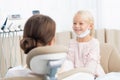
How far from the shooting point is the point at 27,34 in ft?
4.02

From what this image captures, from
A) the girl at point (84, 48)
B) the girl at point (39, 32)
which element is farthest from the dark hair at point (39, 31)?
the girl at point (84, 48)

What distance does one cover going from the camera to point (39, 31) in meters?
1.17

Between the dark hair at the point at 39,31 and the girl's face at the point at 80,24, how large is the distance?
37.0 inches

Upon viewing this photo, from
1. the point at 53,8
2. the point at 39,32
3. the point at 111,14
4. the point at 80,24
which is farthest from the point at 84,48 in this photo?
the point at 111,14

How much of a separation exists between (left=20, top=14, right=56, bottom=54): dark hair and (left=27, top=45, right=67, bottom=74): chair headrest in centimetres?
12

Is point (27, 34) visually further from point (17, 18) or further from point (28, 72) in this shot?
point (17, 18)

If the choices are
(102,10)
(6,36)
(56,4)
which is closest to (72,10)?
(56,4)

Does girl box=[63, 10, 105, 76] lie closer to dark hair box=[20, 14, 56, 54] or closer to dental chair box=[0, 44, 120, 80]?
dental chair box=[0, 44, 120, 80]

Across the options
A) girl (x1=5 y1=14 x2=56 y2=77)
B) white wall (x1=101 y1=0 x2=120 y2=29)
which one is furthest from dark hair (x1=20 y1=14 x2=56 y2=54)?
white wall (x1=101 y1=0 x2=120 y2=29)

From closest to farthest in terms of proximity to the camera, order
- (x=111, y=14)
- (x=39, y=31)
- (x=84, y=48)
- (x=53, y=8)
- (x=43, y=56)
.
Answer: (x=43, y=56) < (x=39, y=31) < (x=84, y=48) < (x=53, y=8) < (x=111, y=14)

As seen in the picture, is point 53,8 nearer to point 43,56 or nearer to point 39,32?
point 39,32

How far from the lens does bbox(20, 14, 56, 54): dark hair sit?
3.86 ft

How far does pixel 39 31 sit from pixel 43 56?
0.52 feet

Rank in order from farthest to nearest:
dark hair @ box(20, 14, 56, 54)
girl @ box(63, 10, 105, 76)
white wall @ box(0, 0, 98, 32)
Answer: white wall @ box(0, 0, 98, 32)
girl @ box(63, 10, 105, 76)
dark hair @ box(20, 14, 56, 54)
